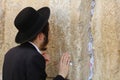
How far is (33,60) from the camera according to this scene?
9.76ft

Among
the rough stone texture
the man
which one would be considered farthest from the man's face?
the rough stone texture

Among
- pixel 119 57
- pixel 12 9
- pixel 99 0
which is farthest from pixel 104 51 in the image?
pixel 12 9

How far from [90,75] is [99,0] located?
55 cm

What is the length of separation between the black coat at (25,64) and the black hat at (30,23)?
0.08 m

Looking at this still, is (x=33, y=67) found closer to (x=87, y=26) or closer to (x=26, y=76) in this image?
(x=26, y=76)

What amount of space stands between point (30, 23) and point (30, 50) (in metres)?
0.19

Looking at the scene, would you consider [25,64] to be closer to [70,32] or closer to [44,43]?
[44,43]

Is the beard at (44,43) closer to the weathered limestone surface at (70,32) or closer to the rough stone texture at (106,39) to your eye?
the weathered limestone surface at (70,32)

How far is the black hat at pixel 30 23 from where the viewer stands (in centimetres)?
305

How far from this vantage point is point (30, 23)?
3.06 metres

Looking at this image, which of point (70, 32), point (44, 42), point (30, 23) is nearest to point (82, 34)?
point (70, 32)

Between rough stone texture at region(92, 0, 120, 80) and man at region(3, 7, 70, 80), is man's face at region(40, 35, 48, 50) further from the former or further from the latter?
rough stone texture at region(92, 0, 120, 80)

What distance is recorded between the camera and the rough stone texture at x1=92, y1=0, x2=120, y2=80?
3031 millimetres

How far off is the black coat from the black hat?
79 millimetres
